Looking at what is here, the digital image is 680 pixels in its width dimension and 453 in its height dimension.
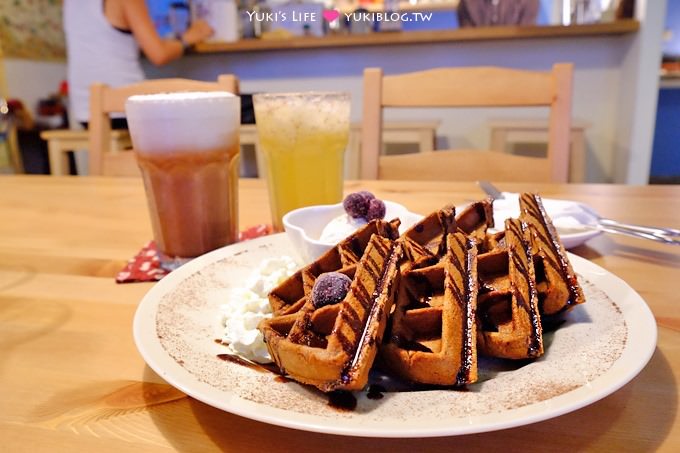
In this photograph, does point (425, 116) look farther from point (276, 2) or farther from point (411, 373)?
point (411, 373)

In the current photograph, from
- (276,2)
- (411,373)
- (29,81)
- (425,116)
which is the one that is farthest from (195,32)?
(411,373)

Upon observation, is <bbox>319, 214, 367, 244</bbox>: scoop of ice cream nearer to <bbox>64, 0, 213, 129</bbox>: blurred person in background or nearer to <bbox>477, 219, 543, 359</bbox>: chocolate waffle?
<bbox>477, 219, 543, 359</bbox>: chocolate waffle

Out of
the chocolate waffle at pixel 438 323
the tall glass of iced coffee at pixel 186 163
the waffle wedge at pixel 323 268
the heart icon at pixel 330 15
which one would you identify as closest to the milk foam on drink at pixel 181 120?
the tall glass of iced coffee at pixel 186 163

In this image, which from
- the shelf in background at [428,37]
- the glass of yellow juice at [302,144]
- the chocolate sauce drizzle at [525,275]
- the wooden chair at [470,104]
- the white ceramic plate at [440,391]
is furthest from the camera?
the shelf in background at [428,37]

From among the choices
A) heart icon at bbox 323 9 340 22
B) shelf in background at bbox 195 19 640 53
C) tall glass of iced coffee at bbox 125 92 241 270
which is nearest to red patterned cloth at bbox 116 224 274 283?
tall glass of iced coffee at bbox 125 92 241 270

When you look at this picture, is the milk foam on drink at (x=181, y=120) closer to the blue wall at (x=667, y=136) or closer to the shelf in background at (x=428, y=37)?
the shelf in background at (x=428, y=37)

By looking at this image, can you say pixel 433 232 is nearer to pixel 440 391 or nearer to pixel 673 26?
pixel 440 391
